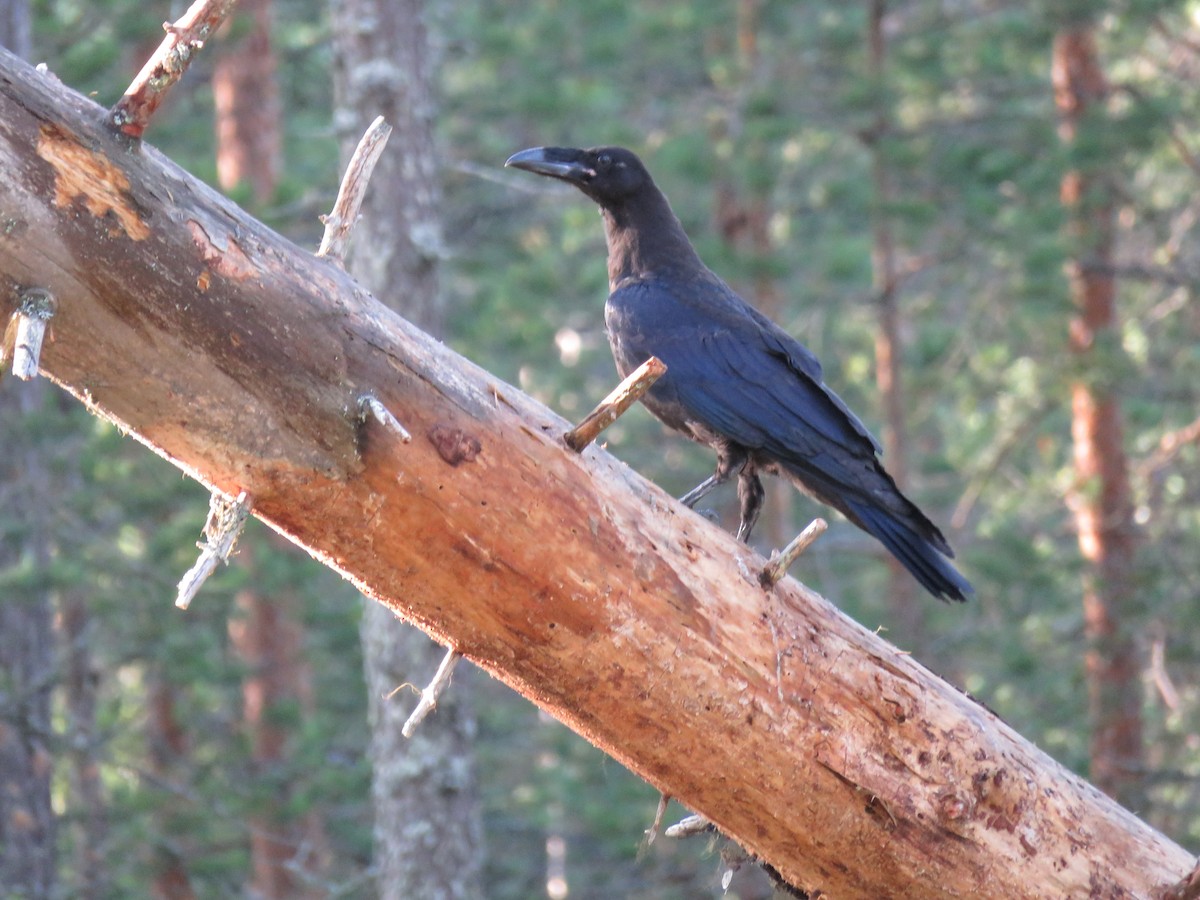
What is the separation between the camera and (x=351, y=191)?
359cm

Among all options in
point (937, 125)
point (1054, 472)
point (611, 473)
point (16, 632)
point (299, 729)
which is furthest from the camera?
point (1054, 472)

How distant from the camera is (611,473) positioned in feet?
12.2

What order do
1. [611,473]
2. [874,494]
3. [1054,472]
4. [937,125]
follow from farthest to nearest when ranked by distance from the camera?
[1054,472] → [937,125] → [874,494] → [611,473]

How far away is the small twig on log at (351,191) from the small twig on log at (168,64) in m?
0.53

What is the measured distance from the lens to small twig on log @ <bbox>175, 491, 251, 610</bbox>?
3104 mm

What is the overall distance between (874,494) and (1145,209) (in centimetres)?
705

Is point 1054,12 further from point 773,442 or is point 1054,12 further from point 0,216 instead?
point 0,216

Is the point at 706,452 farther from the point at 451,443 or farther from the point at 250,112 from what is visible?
the point at 451,443

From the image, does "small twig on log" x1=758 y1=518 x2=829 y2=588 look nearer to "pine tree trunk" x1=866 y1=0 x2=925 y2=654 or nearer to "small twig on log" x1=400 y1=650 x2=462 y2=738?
"small twig on log" x1=400 y1=650 x2=462 y2=738

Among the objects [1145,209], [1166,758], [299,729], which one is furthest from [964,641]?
[299,729]

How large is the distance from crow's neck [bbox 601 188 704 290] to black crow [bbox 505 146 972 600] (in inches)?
1.0

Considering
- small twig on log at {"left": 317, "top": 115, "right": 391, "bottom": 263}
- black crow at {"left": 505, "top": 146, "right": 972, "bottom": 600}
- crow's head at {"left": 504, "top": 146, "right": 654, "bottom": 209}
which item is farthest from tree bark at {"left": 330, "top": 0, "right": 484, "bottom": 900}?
small twig on log at {"left": 317, "top": 115, "right": 391, "bottom": 263}

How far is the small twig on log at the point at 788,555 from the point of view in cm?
356

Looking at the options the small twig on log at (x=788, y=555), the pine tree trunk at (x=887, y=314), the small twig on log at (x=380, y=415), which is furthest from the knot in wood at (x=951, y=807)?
the pine tree trunk at (x=887, y=314)
